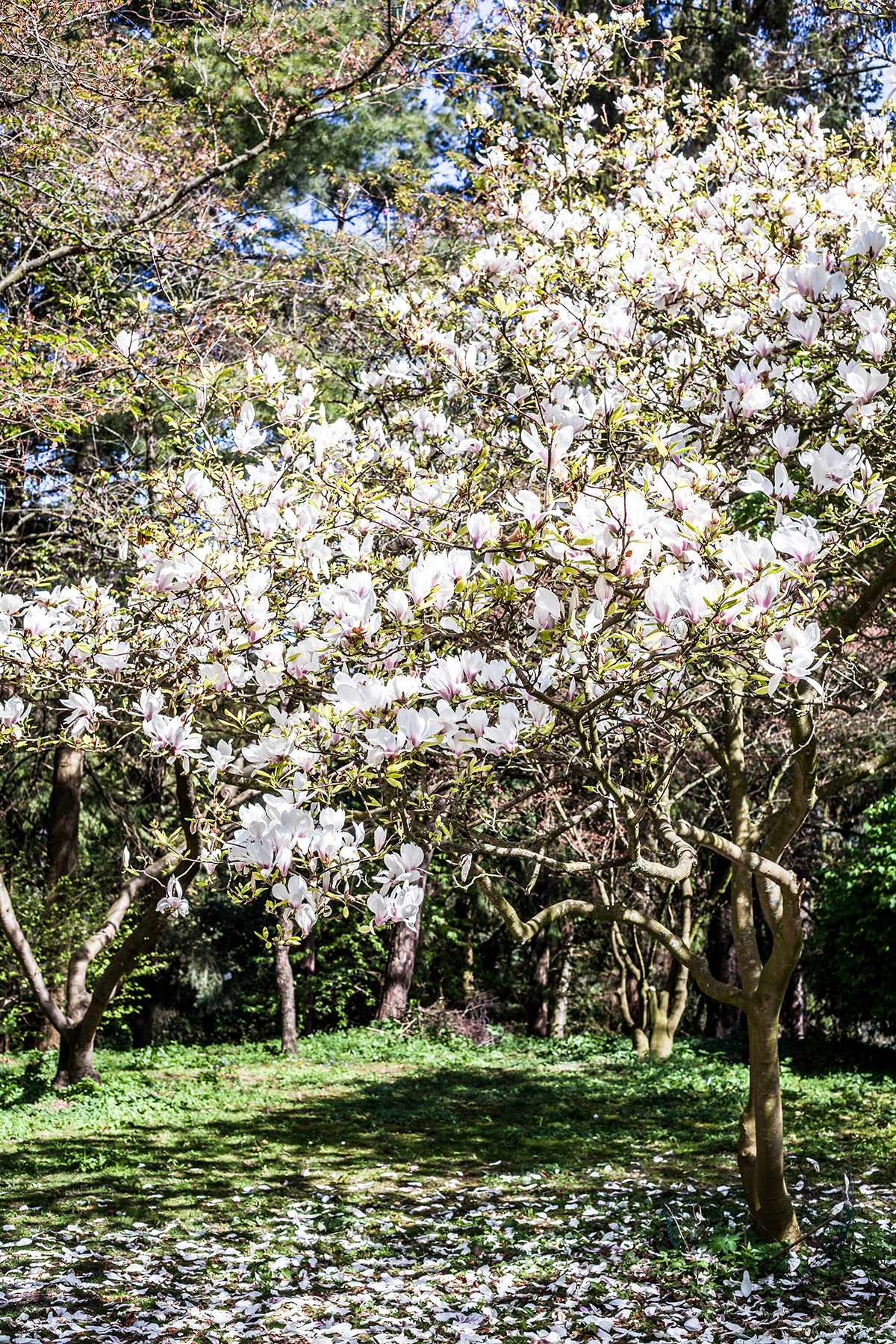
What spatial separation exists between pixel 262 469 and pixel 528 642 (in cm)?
101

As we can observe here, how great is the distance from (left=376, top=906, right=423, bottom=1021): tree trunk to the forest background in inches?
1.5

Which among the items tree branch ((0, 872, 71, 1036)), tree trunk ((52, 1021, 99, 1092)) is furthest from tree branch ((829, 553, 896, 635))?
tree trunk ((52, 1021, 99, 1092))

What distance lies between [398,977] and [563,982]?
3.52 metres

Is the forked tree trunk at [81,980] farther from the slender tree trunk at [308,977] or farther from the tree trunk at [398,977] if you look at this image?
the slender tree trunk at [308,977]

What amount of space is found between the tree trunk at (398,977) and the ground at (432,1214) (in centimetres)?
457

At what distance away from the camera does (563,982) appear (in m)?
16.6

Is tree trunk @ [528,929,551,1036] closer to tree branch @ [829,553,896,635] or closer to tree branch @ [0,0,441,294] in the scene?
tree branch @ [0,0,441,294]

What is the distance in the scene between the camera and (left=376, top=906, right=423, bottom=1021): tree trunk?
45.9 ft

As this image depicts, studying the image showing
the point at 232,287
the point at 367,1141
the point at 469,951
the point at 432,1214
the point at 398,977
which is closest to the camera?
the point at 432,1214

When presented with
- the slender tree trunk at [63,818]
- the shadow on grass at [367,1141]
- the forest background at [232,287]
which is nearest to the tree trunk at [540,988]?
the forest background at [232,287]

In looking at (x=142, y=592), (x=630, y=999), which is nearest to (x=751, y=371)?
(x=142, y=592)

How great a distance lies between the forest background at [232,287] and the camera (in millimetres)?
6434

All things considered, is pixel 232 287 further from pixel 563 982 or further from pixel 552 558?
pixel 563 982

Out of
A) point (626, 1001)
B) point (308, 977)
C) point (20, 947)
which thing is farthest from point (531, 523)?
point (308, 977)
